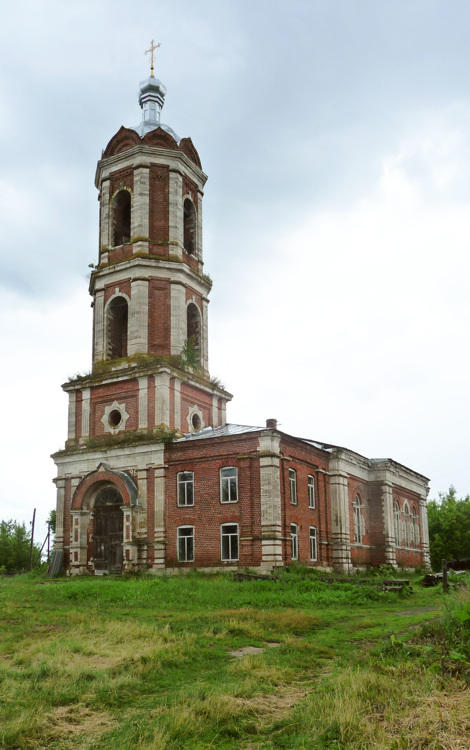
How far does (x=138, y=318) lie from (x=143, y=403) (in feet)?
13.8

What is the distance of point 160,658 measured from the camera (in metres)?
10.2

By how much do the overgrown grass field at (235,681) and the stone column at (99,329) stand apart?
61.7 ft

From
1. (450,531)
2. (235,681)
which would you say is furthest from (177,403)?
(450,531)

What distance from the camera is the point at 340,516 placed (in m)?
35.2

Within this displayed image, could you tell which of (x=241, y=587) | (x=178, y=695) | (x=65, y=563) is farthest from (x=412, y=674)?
(x=65, y=563)

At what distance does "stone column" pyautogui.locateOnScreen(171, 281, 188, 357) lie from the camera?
3262 cm

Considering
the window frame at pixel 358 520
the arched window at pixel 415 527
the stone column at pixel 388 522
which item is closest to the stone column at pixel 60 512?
the window frame at pixel 358 520

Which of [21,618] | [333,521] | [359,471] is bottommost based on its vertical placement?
[21,618]

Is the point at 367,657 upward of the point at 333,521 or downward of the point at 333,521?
downward

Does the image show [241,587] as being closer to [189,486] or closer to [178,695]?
[189,486]

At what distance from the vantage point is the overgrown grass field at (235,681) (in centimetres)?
666

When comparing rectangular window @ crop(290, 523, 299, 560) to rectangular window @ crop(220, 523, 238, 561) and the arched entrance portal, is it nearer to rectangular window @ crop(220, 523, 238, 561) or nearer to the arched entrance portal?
rectangular window @ crop(220, 523, 238, 561)

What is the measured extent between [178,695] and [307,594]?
1306 centimetres

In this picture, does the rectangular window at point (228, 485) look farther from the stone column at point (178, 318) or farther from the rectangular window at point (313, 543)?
the stone column at point (178, 318)
